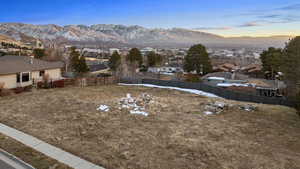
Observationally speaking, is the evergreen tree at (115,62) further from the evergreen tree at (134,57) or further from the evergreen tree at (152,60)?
the evergreen tree at (152,60)

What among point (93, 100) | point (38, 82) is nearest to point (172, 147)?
point (93, 100)

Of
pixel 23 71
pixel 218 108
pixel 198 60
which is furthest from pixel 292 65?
pixel 198 60

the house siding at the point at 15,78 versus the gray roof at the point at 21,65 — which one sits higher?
the gray roof at the point at 21,65

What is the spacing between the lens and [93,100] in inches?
625

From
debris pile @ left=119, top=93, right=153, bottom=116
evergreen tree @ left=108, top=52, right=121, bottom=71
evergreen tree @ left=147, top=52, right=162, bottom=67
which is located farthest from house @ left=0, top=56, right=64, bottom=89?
evergreen tree @ left=147, top=52, right=162, bottom=67

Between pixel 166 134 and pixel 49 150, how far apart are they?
4702mm

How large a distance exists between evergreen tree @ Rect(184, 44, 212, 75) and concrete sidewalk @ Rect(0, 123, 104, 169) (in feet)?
139

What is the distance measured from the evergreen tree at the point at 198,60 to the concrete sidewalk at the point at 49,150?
4240 centimetres

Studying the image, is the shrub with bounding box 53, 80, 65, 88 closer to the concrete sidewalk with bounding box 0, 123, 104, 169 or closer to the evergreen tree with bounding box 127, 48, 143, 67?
the concrete sidewalk with bounding box 0, 123, 104, 169

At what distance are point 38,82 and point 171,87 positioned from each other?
48.6ft

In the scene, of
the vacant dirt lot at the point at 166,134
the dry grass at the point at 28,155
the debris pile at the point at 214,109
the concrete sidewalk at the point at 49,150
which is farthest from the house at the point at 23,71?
the debris pile at the point at 214,109

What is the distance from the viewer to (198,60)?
46969mm

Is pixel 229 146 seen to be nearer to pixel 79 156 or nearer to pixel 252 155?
pixel 252 155

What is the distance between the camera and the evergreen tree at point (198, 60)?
46.8 m
